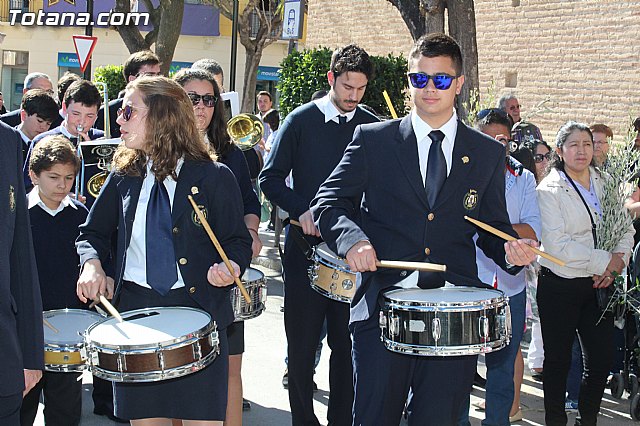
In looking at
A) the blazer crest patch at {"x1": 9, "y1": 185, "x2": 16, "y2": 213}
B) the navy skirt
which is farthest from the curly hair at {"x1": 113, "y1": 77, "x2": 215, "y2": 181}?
the blazer crest patch at {"x1": 9, "y1": 185, "x2": 16, "y2": 213}

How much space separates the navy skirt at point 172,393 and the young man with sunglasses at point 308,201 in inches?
65.1

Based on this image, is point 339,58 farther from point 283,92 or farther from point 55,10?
point 55,10

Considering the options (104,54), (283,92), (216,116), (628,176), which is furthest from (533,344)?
(104,54)

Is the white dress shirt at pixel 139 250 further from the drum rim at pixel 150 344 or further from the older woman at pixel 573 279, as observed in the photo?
the older woman at pixel 573 279

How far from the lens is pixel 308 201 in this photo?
6.22 m

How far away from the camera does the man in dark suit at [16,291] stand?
12.3 feet

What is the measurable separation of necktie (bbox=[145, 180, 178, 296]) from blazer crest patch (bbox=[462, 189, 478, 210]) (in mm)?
1300

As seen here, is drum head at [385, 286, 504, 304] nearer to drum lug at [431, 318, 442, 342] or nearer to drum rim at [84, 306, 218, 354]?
drum lug at [431, 318, 442, 342]

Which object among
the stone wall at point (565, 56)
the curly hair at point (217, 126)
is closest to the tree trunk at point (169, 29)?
the stone wall at point (565, 56)

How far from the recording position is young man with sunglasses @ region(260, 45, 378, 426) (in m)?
6.17

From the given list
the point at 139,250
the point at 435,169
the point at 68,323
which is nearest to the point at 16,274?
the point at 139,250

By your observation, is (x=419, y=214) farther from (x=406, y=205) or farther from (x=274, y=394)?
(x=274, y=394)

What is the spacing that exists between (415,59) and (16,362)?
6.98 ft

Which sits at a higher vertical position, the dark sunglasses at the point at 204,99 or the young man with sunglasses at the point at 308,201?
the dark sunglasses at the point at 204,99
